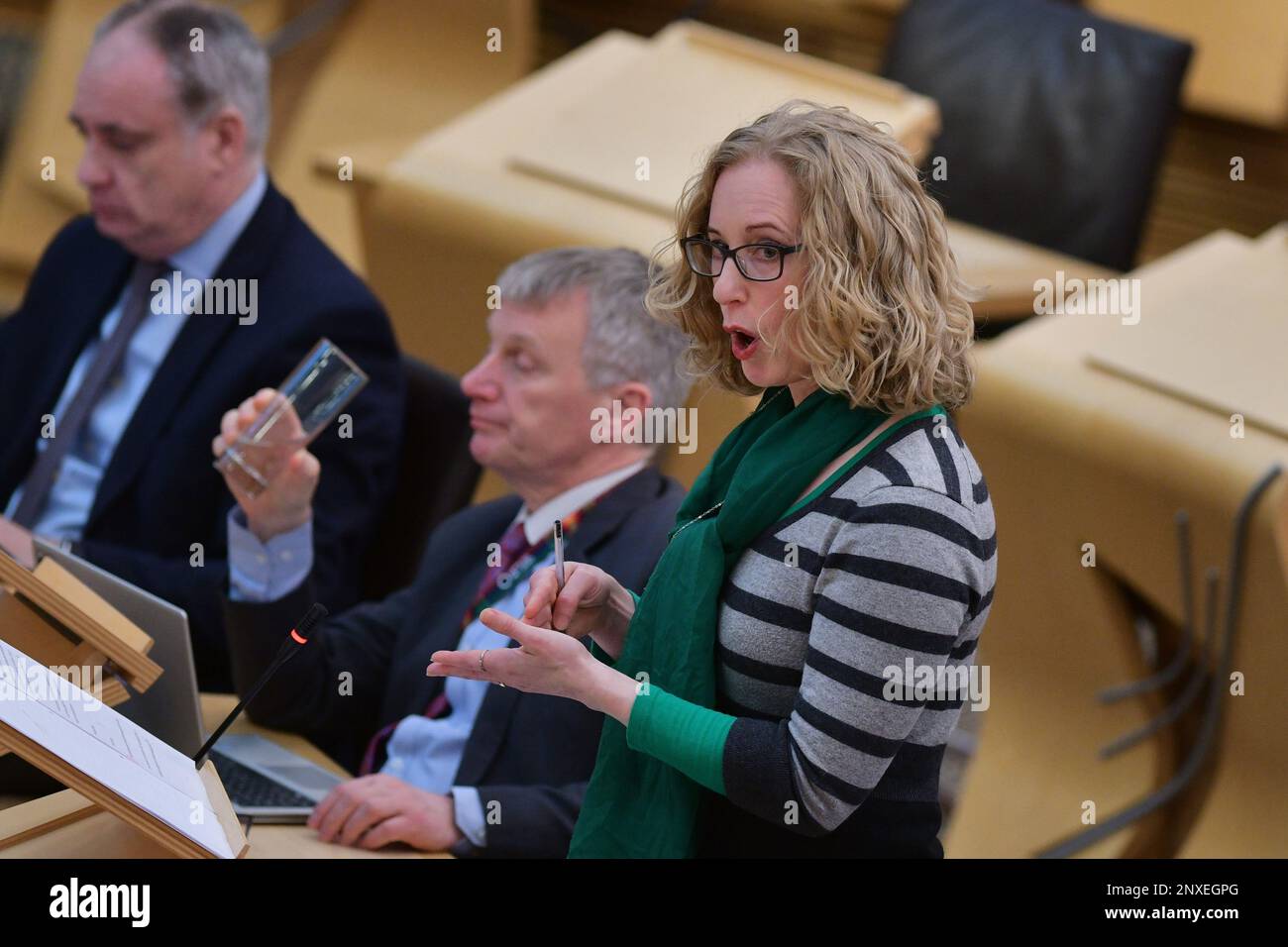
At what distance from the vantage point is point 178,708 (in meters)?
1.85

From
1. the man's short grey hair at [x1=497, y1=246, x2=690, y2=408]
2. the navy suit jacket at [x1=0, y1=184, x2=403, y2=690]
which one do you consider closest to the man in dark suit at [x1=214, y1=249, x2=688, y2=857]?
the man's short grey hair at [x1=497, y1=246, x2=690, y2=408]

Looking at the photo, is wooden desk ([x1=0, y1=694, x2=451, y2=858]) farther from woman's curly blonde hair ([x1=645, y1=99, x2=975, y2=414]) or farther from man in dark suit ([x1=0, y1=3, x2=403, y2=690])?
woman's curly blonde hair ([x1=645, y1=99, x2=975, y2=414])

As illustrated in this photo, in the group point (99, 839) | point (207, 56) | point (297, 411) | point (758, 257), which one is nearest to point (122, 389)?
point (207, 56)

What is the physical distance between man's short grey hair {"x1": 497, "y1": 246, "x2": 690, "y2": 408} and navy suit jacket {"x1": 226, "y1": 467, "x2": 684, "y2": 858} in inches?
4.6

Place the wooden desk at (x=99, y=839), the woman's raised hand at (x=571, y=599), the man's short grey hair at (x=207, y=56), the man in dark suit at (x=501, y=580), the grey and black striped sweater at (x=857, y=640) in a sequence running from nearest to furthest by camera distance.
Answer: the grey and black striped sweater at (x=857, y=640) < the woman's raised hand at (x=571, y=599) < the wooden desk at (x=99, y=839) < the man in dark suit at (x=501, y=580) < the man's short grey hair at (x=207, y=56)

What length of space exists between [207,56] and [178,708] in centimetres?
106

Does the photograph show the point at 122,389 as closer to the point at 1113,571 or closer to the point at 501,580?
the point at 501,580

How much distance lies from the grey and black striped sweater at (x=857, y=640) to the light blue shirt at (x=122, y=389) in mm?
1363

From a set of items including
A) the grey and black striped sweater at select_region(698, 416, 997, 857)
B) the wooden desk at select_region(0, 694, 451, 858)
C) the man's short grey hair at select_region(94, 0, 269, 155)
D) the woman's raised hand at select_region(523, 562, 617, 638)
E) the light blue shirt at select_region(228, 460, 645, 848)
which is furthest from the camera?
the man's short grey hair at select_region(94, 0, 269, 155)

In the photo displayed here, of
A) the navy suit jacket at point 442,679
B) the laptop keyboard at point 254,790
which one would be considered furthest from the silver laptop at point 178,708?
the navy suit jacket at point 442,679

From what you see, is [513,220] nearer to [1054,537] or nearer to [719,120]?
[719,120]

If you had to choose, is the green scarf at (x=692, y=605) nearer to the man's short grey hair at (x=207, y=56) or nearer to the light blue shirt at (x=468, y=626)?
the light blue shirt at (x=468, y=626)

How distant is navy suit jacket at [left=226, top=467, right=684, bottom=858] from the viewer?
179cm

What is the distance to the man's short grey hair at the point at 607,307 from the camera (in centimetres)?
196
